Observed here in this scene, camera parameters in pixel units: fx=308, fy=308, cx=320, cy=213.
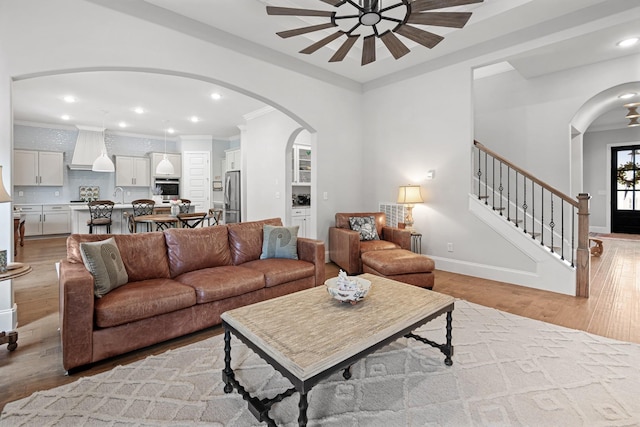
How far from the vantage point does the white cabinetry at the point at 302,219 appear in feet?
20.9

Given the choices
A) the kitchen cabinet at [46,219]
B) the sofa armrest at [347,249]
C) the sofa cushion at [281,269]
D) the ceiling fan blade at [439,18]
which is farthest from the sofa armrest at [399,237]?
the kitchen cabinet at [46,219]

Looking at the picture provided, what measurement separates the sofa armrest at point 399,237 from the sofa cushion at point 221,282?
2356mm

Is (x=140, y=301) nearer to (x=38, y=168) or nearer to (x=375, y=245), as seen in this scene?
(x=375, y=245)

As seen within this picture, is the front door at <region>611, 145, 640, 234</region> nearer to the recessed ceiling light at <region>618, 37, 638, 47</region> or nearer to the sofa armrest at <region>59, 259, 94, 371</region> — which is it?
the recessed ceiling light at <region>618, 37, 638, 47</region>

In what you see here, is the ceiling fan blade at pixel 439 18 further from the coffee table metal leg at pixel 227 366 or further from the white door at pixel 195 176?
the white door at pixel 195 176

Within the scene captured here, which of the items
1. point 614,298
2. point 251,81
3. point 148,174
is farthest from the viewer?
point 148,174

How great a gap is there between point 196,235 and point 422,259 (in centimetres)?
257

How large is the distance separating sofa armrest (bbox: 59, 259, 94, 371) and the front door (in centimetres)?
1173

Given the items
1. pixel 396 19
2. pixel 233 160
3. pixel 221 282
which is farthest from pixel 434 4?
pixel 233 160

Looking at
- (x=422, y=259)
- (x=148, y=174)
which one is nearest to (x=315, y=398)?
(x=422, y=259)

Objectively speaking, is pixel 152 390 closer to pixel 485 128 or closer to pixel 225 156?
pixel 485 128

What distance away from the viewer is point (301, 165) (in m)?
6.79

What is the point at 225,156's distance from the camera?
31.1 feet

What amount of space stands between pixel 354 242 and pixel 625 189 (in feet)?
29.7
